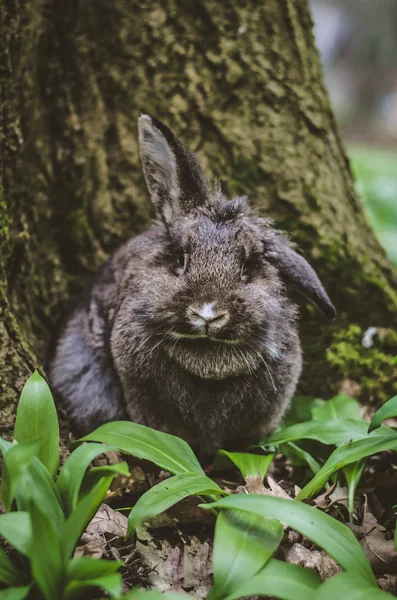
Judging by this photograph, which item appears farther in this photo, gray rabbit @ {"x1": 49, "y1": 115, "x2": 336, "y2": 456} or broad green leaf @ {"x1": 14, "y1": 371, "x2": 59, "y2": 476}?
gray rabbit @ {"x1": 49, "y1": 115, "x2": 336, "y2": 456}

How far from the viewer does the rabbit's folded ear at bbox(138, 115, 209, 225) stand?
3.32 metres

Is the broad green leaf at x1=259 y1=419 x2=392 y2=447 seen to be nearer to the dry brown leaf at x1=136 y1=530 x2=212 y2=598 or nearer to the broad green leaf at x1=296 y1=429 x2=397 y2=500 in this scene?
the broad green leaf at x1=296 y1=429 x2=397 y2=500

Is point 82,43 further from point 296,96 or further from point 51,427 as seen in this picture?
point 51,427

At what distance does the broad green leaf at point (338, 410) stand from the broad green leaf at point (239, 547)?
4.42ft

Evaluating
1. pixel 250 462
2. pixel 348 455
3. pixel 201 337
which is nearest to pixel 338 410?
pixel 250 462

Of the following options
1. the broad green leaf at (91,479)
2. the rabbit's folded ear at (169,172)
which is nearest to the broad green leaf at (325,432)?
the broad green leaf at (91,479)

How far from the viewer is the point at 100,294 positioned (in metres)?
3.94

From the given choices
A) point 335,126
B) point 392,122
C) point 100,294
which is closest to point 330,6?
point 392,122

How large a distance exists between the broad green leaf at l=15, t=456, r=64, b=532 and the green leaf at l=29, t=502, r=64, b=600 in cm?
19

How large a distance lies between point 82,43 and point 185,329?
2.45 m

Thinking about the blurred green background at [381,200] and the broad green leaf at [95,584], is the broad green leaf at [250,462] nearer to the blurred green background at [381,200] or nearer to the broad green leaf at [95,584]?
the broad green leaf at [95,584]

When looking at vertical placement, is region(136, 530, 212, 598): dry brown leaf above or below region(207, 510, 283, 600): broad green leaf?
below

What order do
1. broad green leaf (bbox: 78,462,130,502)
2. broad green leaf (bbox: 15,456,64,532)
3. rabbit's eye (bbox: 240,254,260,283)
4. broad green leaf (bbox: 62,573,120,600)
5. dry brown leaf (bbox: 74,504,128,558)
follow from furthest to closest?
rabbit's eye (bbox: 240,254,260,283)
dry brown leaf (bbox: 74,504,128,558)
broad green leaf (bbox: 78,462,130,502)
broad green leaf (bbox: 15,456,64,532)
broad green leaf (bbox: 62,573,120,600)

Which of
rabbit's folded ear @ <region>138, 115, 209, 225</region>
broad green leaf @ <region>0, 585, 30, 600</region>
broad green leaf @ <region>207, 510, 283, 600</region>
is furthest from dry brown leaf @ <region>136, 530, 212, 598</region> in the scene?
rabbit's folded ear @ <region>138, 115, 209, 225</region>
